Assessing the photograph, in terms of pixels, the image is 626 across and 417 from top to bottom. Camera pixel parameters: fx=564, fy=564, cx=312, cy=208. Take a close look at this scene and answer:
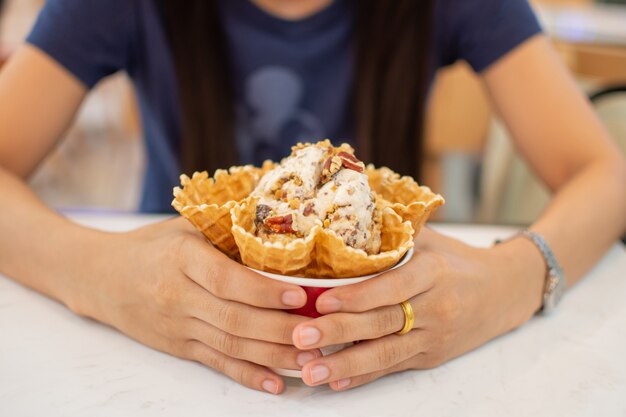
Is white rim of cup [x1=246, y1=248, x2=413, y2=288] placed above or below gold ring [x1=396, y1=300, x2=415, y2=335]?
above

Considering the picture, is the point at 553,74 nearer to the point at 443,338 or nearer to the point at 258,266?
the point at 443,338

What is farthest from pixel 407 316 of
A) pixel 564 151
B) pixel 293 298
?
pixel 564 151

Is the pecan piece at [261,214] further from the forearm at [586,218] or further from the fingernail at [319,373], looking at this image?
the forearm at [586,218]

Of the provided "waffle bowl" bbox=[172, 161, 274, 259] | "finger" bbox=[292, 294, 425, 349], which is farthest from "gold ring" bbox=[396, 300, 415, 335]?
"waffle bowl" bbox=[172, 161, 274, 259]

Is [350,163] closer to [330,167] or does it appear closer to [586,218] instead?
[330,167]

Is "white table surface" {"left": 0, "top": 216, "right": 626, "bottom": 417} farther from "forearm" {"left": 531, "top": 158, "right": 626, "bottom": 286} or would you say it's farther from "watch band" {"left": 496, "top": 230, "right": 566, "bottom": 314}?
"forearm" {"left": 531, "top": 158, "right": 626, "bottom": 286}
